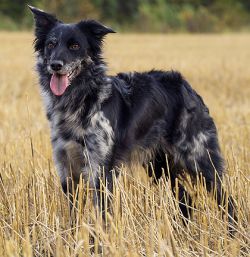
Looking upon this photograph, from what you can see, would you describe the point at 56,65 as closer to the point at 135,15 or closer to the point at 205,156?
the point at 205,156

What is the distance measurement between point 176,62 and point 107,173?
1305cm

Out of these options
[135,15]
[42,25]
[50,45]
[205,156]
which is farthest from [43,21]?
[135,15]

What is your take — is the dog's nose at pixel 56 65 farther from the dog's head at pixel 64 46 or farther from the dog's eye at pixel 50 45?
the dog's eye at pixel 50 45

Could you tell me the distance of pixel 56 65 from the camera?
406 cm

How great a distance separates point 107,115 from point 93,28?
0.67 m

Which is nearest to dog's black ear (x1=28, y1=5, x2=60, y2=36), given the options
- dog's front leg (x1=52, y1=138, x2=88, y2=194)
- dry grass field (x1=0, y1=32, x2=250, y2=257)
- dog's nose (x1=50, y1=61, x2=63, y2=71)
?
dry grass field (x1=0, y1=32, x2=250, y2=257)

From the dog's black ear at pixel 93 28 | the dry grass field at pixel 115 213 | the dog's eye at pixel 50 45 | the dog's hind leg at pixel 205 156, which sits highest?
the dog's black ear at pixel 93 28

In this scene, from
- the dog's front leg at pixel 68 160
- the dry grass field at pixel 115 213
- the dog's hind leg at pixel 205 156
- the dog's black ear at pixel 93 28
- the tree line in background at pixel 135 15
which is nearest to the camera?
the dry grass field at pixel 115 213

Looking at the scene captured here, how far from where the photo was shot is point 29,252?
2842 mm

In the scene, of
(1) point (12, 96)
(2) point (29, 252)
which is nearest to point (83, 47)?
(2) point (29, 252)

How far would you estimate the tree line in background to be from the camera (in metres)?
36.7

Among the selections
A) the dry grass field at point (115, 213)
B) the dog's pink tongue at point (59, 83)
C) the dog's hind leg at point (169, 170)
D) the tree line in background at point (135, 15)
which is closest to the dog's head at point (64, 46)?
the dog's pink tongue at point (59, 83)

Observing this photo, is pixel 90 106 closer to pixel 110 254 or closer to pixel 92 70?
pixel 92 70

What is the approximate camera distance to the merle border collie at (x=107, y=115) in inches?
165
